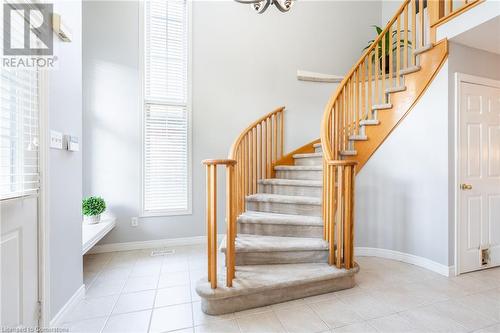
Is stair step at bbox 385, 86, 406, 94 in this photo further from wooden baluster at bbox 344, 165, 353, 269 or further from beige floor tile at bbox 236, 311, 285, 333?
beige floor tile at bbox 236, 311, 285, 333

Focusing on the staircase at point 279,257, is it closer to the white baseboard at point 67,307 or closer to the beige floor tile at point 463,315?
the beige floor tile at point 463,315

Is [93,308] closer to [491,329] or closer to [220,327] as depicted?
[220,327]

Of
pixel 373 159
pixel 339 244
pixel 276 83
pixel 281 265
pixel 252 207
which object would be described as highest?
pixel 276 83

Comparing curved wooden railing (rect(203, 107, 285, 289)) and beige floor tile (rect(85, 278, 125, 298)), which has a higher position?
curved wooden railing (rect(203, 107, 285, 289))

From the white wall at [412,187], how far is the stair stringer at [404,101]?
6 cm

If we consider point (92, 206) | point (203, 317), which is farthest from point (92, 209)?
point (203, 317)

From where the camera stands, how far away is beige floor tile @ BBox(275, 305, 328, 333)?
161cm

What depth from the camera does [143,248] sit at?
322 cm

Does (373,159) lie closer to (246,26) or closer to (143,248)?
(246,26)

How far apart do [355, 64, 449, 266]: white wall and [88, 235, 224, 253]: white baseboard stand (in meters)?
2.12

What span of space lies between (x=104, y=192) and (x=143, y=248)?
93 centimetres

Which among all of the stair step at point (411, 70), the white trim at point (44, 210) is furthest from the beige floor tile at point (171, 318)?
the stair step at point (411, 70)

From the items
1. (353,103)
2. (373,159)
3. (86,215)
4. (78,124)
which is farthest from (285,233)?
(86,215)

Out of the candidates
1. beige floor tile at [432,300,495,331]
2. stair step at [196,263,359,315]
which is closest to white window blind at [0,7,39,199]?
stair step at [196,263,359,315]
